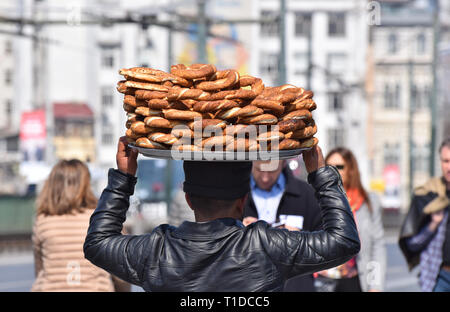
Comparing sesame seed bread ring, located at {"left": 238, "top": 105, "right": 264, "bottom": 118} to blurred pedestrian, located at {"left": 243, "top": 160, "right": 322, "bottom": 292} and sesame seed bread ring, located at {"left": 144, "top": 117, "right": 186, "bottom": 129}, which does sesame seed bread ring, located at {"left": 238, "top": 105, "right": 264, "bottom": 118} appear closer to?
sesame seed bread ring, located at {"left": 144, "top": 117, "right": 186, "bottom": 129}

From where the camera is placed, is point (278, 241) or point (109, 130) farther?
point (109, 130)

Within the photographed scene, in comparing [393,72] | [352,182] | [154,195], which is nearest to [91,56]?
[393,72]

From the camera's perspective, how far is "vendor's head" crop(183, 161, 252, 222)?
8.98 feet

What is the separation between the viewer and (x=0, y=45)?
61.0m

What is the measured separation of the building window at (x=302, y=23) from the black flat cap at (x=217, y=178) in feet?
198

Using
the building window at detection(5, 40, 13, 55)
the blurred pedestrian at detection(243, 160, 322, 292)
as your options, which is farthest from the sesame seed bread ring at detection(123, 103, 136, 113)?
the building window at detection(5, 40, 13, 55)

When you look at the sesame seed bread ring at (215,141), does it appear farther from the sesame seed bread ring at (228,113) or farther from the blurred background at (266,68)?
the blurred background at (266,68)

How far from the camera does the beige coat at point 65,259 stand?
4641mm

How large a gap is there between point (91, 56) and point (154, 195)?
30169 millimetres

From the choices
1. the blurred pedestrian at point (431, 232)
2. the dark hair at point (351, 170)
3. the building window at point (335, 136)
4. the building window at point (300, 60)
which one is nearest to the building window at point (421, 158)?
the building window at point (335, 136)

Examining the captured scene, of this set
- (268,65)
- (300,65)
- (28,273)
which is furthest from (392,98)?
(28,273)

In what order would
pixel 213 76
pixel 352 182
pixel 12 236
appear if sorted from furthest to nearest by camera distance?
pixel 12 236 < pixel 352 182 < pixel 213 76
